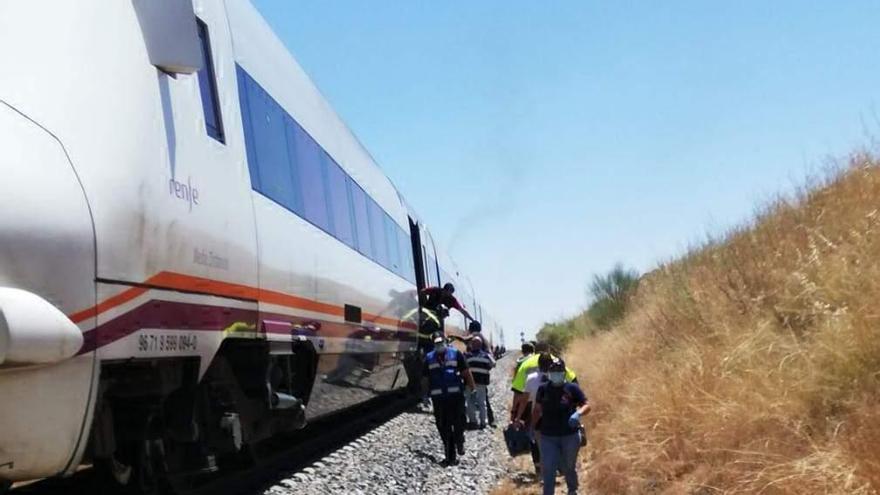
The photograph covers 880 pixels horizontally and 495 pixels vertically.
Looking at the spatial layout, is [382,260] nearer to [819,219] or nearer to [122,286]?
[819,219]

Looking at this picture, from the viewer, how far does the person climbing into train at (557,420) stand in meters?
8.60

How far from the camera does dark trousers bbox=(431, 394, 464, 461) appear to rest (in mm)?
11789

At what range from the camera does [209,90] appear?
6.43 meters

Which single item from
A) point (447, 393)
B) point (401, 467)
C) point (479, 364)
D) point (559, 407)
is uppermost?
point (479, 364)

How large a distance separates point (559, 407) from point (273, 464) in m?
3.12

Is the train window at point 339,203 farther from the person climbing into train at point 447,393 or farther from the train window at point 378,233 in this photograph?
the person climbing into train at point 447,393

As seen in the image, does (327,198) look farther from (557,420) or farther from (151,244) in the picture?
(151,244)

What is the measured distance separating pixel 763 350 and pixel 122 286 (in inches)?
219

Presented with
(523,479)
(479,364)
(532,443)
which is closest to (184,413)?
(523,479)

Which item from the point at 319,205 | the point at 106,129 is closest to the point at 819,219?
the point at 319,205

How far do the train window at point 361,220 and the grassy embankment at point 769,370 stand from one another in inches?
130

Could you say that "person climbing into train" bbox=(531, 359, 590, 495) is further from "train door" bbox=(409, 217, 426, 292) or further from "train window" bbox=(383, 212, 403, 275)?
"train door" bbox=(409, 217, 426, 292)

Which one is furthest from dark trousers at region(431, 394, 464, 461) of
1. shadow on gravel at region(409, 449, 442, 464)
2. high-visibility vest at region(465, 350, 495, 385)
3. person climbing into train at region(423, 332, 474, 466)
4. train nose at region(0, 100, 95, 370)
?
train nose at region(0, 100, 95, 370)

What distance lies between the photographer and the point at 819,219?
1020 centimetres
